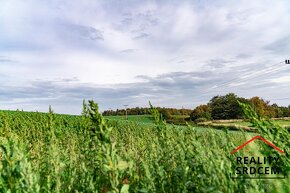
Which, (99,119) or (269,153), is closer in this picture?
(99,119)

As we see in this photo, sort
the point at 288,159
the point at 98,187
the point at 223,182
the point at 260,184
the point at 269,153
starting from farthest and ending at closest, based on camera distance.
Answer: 1. the point at 98,187
2. the point at 269,153
3. the point at 288,159
4. the point at 260,184
5. the point at 223,182

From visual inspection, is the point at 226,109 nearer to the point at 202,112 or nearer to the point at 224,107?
the point at 224,107

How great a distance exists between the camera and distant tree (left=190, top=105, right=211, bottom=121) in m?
46.8

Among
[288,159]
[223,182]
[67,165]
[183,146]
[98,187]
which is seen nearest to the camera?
[223,182]

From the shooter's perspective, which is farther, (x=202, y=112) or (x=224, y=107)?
(x=202, y=112)

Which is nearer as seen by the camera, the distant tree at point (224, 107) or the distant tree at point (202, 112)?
the distant tree at point (224, 107)

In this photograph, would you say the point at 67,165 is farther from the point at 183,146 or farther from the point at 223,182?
the point at 223,182

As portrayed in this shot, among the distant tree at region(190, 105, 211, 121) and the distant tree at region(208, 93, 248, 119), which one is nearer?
the distant tree at region(208, 93, 248, 119)

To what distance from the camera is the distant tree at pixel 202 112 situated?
46750 millimetres

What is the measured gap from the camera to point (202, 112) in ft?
158

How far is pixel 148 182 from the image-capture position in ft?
8.84

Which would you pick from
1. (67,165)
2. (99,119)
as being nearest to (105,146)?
(99,119)

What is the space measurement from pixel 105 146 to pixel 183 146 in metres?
1.44

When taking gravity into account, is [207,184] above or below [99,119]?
below
